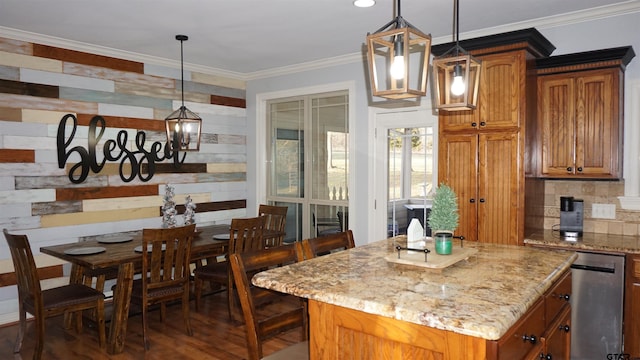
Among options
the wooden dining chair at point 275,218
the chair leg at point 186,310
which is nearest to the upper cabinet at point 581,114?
the wooden dining chair at point 275,218

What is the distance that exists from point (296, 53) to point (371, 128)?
3.76 ft

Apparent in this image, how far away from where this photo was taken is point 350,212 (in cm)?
522

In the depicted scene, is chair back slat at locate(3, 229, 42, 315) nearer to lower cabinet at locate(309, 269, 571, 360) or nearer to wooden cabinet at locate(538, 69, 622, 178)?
lower cabinet at locate(309, 269, 571, 360)

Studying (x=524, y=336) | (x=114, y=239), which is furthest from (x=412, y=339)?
(x=114, y=239)

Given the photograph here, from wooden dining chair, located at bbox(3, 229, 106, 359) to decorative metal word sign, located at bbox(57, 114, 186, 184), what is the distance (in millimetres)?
1267

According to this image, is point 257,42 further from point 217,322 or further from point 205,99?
point 217,322

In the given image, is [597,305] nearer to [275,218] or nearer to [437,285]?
[437,285]

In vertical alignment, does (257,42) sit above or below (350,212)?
above

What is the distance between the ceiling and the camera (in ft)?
11.5

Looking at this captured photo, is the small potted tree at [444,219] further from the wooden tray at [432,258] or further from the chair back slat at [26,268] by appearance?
the chair back slat at [26,268]

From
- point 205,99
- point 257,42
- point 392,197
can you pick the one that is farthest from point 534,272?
point 205,99

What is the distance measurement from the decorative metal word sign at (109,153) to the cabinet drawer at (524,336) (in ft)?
13.9

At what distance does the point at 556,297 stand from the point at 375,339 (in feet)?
3.39

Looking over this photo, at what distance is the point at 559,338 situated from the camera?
7.52 ft
